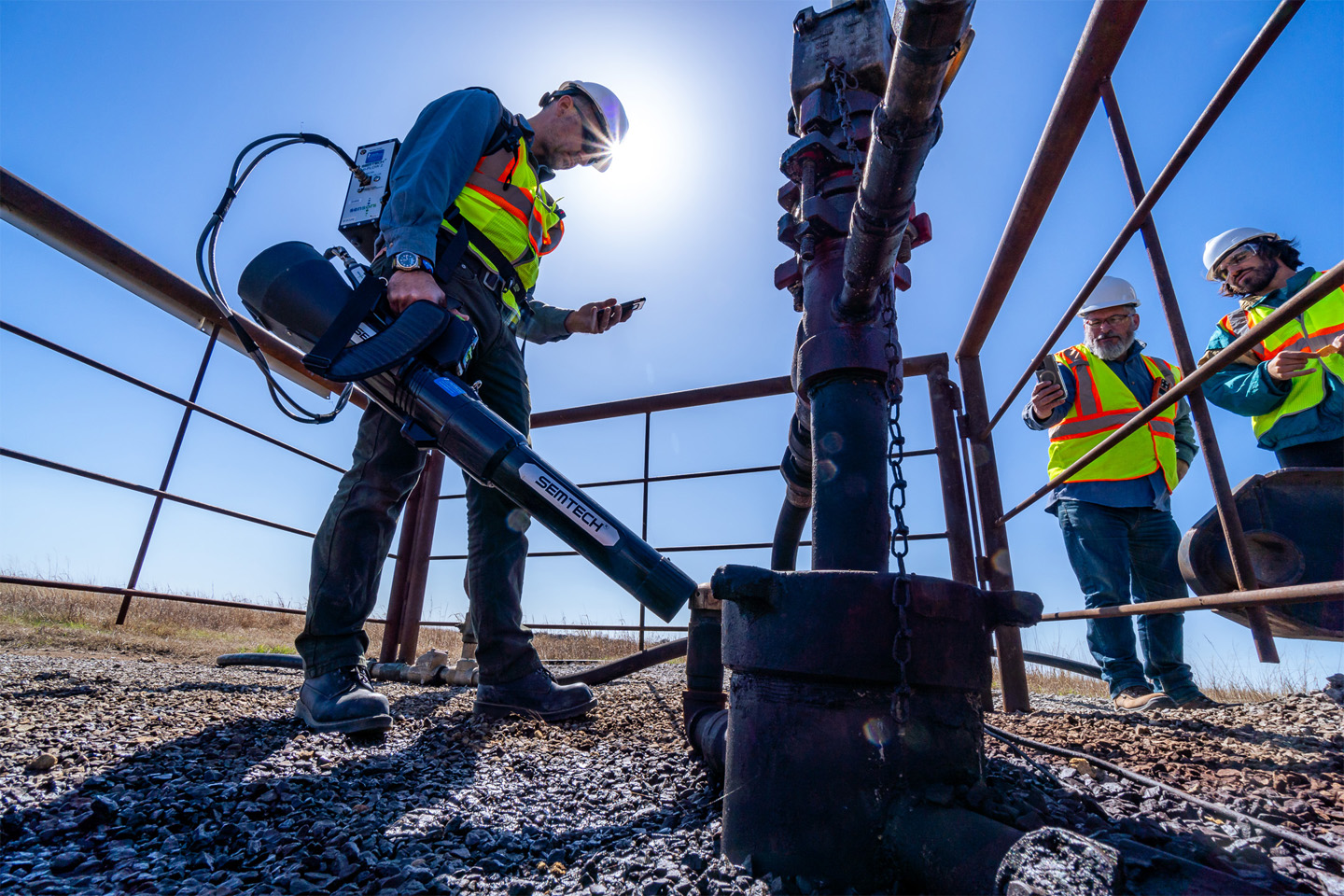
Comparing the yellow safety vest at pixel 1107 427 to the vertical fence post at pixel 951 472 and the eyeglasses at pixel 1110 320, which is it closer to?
the eyeglasses at pixel 1110 320

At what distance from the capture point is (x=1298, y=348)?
2.15 metres

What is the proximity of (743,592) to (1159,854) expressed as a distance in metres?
0.42

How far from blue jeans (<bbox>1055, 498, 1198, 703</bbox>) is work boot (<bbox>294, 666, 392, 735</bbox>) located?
236cm

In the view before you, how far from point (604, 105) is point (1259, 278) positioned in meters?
2.51

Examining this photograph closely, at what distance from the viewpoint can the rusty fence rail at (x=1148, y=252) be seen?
819 millimetres

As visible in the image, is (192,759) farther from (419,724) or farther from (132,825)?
(419,724)

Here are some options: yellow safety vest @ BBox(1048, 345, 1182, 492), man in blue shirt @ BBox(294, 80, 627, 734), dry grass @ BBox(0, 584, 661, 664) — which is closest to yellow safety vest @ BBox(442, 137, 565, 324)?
man in blue shirt @ BBox(294, 80, 627, 734)

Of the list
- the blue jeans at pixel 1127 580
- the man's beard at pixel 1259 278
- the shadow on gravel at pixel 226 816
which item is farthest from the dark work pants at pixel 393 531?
the man's beard at pixel 1259 278

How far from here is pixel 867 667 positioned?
68cm

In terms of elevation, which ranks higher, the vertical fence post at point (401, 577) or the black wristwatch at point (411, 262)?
the black wristwatch at point (411, 262)

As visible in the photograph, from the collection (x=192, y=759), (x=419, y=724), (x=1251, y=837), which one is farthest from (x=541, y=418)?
(x=1251, y=837)

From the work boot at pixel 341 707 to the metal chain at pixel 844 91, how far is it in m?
1.44

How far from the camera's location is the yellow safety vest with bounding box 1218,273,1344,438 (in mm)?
2168

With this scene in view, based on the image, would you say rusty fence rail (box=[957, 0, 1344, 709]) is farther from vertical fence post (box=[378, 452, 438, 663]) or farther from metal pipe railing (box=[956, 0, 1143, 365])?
vertical fence post (box=[378, 452, 438, 663])
